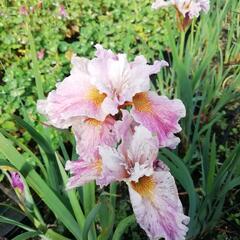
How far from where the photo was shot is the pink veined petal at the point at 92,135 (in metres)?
0.88

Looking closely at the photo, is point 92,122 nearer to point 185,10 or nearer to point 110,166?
point 110,166

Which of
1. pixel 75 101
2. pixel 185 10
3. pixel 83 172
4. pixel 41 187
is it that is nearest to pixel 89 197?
pixel 41 187

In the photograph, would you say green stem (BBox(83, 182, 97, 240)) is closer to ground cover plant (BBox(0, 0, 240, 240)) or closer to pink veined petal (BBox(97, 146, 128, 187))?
ground cover plant (BBox(0, 0, 240, 240))

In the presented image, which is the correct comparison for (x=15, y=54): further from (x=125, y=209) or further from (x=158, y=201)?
(x=158, y=201)

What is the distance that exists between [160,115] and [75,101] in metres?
0.21

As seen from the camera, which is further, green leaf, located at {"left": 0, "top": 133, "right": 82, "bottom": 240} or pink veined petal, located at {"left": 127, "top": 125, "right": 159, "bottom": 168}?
green leaf, located at {"left": 0, "top": 133, "right": 82, "bottom": 240}

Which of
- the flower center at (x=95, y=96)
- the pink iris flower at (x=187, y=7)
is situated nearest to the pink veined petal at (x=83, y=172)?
the flower center at (x=95, y=96)

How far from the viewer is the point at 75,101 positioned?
2.96 ft

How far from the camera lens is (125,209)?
62.9 inches

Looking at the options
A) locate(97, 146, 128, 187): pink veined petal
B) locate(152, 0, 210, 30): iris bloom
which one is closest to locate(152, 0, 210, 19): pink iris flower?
locate(152, 0, 210, 30): iris bloom

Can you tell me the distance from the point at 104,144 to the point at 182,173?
387 millimetres

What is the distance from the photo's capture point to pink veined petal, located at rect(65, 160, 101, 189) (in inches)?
35.1

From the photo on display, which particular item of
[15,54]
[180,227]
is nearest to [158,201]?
[180,227]

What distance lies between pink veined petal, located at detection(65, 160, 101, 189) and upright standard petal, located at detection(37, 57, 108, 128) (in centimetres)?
10
